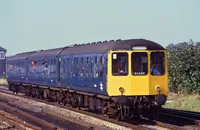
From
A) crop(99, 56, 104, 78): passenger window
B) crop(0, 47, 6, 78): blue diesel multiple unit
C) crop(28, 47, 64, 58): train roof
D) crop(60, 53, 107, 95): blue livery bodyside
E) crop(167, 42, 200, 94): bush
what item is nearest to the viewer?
crop(99, 56, 104, 78): passenger window

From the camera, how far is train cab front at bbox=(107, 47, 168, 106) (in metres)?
16.8

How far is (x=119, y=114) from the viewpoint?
57.6 ft

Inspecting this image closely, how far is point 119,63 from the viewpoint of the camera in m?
17.0

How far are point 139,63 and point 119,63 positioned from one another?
2.50 ft

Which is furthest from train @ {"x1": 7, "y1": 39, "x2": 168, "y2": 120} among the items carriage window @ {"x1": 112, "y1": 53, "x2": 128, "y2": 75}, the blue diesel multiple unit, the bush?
the blue diesel multiple unit

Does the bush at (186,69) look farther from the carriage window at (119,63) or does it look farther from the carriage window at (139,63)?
the carriage window at (119,63)

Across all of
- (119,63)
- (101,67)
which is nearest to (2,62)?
(101,67)

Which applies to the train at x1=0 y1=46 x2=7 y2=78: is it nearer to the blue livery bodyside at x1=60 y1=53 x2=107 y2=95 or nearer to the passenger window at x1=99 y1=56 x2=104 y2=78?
the blue livery bodyside at x1=60 y1=53 x2=107 y2=95

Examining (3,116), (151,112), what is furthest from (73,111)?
(151,112)

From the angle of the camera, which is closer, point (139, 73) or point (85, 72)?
point (139, 73)

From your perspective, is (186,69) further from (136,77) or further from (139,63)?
(136,77)

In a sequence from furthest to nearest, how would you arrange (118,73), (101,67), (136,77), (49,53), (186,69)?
(186,69), (49,53), (101,67), (118,73), (136,77)

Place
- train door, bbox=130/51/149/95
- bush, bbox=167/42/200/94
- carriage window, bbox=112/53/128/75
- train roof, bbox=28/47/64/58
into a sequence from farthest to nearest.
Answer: bush, bbox=167/42/200/94 < train roof, bbox=28/47/64/58 < carriage window, bbox=112/53/128/75 < train door, bbox=130/51/149/95

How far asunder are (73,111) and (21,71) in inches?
561
